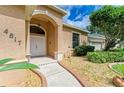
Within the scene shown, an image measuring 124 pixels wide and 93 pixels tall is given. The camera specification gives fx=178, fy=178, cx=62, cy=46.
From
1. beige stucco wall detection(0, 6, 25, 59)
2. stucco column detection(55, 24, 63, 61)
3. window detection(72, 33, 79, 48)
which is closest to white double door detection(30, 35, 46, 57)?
stucco column detection(55, 24, 63, 61)

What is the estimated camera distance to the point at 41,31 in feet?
57.3

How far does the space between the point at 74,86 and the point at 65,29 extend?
11.4m

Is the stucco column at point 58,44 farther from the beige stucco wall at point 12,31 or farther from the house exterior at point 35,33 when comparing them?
the beige stucco wall at point 12,31

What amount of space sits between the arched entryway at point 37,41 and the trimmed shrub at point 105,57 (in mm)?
4687

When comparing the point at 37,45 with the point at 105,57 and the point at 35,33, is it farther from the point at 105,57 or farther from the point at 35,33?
the point at 105,57

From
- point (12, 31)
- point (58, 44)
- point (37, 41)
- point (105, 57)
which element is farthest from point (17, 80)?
point (105, 57)

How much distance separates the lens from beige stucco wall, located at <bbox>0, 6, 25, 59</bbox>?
717cm

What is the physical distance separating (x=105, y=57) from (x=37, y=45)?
6.34 m

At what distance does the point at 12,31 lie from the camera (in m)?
7.64

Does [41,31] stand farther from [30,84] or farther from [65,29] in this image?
[30,84]
